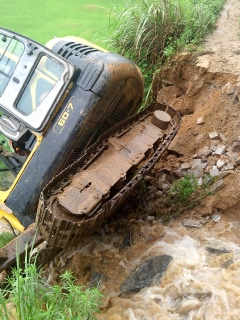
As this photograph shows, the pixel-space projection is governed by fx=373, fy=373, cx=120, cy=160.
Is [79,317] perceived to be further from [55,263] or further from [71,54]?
[71,54]

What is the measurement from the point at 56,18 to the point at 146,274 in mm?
8009

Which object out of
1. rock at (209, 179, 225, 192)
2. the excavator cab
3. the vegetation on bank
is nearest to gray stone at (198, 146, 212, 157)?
rock at (209, 179, 225, 192)

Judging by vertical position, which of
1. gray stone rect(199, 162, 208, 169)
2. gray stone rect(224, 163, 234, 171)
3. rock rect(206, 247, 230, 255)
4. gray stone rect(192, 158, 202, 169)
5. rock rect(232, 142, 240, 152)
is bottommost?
rock rect(206, 247, 230, 255)

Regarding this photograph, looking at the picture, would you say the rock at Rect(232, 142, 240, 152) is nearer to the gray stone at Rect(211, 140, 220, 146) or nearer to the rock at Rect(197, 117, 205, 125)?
the gray stone at Rect(211, 140, 220, 146)

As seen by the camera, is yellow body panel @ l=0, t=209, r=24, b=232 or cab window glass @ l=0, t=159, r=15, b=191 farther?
cab window glass @ l=0, t=159, r=15, b=191

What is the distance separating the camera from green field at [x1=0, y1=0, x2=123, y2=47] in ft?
29.1

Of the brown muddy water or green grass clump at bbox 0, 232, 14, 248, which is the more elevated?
the brown muddy water

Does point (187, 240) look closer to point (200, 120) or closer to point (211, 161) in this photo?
point (211, 161)

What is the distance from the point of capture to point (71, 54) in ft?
15.0

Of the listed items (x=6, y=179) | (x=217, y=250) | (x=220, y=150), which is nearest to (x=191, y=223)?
(x=217, y=250)

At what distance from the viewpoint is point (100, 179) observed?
3.99m

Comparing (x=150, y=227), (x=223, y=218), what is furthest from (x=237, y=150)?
(x=150, y=227)

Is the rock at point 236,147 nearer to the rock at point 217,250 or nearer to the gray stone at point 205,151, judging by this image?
the gray stone at point 205,151

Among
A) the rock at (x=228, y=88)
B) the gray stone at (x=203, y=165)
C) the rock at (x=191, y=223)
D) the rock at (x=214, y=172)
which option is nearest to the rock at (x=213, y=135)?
the gray stone at (x=203, y=165)
